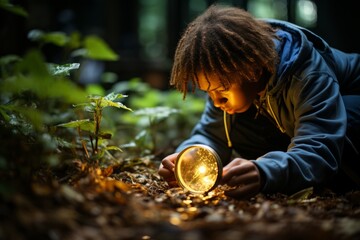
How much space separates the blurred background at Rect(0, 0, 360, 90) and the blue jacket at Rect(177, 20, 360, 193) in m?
2.87

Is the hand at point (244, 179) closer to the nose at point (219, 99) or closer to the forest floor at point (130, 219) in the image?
the forest floor at point (130, 219)

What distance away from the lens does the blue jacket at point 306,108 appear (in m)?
2.17

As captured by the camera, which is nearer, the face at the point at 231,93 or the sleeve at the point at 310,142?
the sleeve at the point at 310,142

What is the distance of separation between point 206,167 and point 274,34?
3.46ft

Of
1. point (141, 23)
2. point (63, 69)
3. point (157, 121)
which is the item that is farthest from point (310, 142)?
point (141, 23)

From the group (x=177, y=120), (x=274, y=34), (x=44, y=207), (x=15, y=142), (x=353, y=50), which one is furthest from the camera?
(x=353, y=50)

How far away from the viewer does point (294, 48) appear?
8.52ft

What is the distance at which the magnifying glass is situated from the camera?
2.26 m

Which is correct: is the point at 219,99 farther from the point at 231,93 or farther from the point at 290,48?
the point at 290,48

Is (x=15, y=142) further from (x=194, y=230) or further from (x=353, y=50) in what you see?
(x=353, y=50)

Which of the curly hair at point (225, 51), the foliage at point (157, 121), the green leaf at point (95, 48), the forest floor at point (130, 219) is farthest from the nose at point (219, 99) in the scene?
the green leaf at point (95, 48)

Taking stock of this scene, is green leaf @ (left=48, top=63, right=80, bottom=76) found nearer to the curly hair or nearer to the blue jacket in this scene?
the curly hair

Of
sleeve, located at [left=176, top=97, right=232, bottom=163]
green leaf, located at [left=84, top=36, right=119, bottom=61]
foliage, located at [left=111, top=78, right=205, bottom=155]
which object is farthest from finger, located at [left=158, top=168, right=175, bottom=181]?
green leaf, located at [left=84, top=36, right=119, bottom=61]

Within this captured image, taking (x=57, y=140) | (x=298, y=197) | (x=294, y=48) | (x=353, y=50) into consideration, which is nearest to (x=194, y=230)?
(x=298, y=197)
